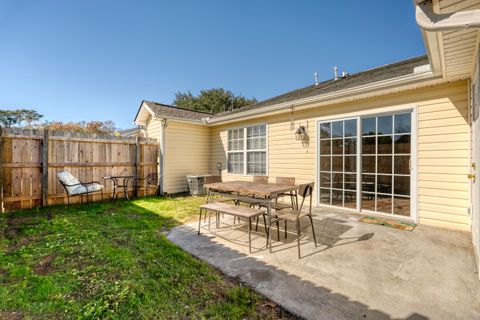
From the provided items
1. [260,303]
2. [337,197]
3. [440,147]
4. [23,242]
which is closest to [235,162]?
[337,197]

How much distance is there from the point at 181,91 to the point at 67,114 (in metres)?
12.6

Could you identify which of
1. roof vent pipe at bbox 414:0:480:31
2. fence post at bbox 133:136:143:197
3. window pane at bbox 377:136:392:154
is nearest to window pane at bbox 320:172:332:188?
window pane at bbox 377:136:392:154

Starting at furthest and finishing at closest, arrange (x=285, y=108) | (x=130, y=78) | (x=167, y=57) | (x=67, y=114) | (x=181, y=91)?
1. (x=181, y=91)
2. (x=67, y=114)
3. (x=130, y=78)
4. (x=167, y=57)
5. (x=285, y=108)

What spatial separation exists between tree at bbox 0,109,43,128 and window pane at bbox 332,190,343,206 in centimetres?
3100

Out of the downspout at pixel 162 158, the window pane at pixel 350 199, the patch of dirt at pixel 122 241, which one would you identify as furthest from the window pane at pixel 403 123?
the downspout at pixel 162 158

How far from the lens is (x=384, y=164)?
4539mm

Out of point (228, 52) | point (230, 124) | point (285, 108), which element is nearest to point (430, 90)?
point (285, 108)

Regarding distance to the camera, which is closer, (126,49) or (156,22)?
(156,22)

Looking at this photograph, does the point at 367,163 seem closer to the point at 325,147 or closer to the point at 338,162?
the point at 338,162

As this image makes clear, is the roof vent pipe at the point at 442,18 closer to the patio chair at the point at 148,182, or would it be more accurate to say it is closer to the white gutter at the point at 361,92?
the white gutter at the point at 361,92

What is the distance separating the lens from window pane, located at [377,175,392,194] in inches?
177

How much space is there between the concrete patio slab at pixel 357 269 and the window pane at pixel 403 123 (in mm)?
1906

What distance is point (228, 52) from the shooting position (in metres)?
11.9

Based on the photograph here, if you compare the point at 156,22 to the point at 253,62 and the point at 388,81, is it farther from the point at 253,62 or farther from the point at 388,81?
the point at 388,81
